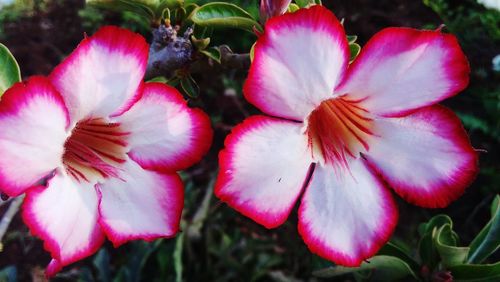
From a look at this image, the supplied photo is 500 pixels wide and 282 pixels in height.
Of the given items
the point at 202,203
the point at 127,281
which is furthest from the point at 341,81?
the point at 202,203

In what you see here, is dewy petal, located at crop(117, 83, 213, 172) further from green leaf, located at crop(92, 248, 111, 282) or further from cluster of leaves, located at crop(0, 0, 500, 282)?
green leaf, located at crop(92, 248, 111, 282)

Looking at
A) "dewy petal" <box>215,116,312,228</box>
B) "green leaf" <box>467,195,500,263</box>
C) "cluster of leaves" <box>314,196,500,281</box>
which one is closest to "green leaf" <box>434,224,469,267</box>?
"cluster of leaves" <box>314,196,500,281</box>

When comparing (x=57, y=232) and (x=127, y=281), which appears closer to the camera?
(x=57, y=232)

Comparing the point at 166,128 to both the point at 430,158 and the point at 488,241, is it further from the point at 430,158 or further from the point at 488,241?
the point at 488,241

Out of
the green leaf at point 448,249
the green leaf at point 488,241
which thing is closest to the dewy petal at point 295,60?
the green leaf at point 448,249

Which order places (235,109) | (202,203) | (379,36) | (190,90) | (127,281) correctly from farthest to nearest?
(235,109), (202,203), (127,281), (190,90), (379,36)

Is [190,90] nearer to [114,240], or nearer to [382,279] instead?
[114,240]

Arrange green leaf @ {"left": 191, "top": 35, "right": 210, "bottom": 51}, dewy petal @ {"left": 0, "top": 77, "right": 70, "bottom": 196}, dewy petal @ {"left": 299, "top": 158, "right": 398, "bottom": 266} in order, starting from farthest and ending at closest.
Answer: green leaf @ {"left": 191, "top": 35, "right": 210, "bottom": 51}
dewy petal @ {"left": 299, "top": 158, "right": 398, "bottom": 266}
dewy petal @ {"left": 0, "top": 77, "right": 70, "bottom": 196}
